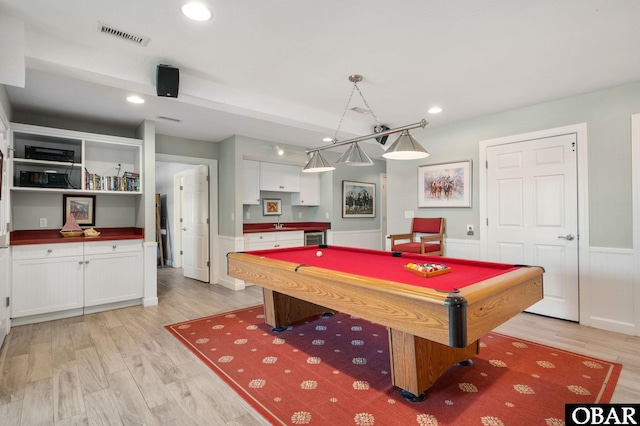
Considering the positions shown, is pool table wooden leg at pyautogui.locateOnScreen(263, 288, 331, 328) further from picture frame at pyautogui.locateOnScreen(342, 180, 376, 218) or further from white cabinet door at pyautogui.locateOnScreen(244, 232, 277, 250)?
picture frame at pyautogui.locateOnScreen(342, 180, 376, 218)

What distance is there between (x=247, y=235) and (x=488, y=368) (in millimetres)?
3596

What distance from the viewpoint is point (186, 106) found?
3375 millimetres

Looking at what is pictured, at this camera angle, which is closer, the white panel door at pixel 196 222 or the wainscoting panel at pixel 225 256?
the wainscoting panel at pixel 225 256

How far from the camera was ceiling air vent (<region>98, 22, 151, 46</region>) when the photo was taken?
2242 mm

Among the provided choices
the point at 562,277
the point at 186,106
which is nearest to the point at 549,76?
the point at 562,277

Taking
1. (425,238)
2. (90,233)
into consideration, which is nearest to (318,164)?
(425,238)

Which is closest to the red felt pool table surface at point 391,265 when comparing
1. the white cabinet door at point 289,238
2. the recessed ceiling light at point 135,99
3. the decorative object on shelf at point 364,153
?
the decorative object on shelf at point 364,153

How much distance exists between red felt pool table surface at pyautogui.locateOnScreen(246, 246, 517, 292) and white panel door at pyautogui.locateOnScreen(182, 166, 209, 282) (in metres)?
2.49

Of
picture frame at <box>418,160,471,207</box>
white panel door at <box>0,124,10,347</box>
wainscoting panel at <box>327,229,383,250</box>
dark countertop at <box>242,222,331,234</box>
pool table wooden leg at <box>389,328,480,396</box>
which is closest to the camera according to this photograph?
pool table wooden leg at <box>389,328,480,396</box>

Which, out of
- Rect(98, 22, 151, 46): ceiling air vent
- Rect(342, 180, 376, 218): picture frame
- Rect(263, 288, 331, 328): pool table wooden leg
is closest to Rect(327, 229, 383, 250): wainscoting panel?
Rect(342, 180, 376, 218): picture frame

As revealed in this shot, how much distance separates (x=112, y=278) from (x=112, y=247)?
362 mm

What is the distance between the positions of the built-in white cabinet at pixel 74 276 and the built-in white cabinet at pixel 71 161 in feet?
2.20

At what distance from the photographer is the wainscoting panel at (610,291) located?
3.04m

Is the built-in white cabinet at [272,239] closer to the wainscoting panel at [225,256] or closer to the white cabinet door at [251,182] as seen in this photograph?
the wainscoting panel at [225,256]
